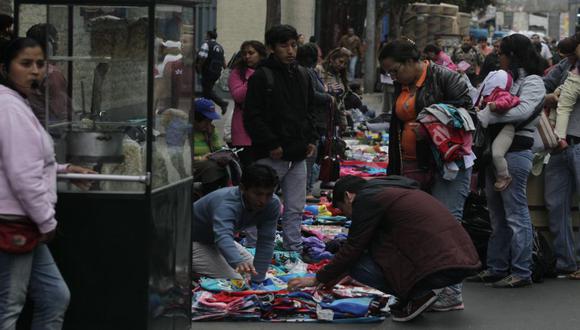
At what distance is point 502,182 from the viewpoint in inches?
330

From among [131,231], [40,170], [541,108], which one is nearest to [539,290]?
[541,108]

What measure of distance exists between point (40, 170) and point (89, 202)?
0.52 m

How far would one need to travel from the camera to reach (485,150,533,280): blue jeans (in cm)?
845

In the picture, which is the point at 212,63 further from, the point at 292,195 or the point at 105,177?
the point at 105,177

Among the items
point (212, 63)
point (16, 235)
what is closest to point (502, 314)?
point (16, 235)

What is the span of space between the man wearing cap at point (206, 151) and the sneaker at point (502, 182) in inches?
85.5

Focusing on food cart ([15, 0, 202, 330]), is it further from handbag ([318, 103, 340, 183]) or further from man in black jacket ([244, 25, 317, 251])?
handbag ([318, 103, 340, 183])

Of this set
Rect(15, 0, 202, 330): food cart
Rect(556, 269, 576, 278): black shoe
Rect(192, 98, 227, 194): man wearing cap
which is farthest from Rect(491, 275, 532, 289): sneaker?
Rect(15, 0, 202, 330): food cart

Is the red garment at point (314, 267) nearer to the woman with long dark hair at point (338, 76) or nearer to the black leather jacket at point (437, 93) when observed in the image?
the black leather jacket at point (437, 93)

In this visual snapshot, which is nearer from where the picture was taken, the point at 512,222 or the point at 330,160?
the point at 512,222

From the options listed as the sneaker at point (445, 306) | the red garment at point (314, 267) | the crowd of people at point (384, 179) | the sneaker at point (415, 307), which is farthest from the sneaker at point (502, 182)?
the sneaker at point (415, 307)

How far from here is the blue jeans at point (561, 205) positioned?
9.09 m

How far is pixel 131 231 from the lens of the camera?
5504 millimetres

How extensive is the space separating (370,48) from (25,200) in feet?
82.3
